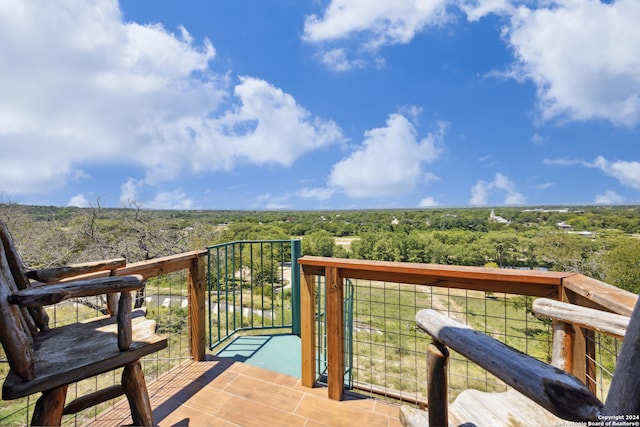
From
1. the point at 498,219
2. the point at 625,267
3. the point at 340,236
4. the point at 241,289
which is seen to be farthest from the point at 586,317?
the point at 498,219

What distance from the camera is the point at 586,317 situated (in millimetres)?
1029

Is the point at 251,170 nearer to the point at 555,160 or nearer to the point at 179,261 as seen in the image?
the point at 179,261

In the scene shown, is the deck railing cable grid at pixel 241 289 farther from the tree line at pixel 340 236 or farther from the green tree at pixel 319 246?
the green tree at pixel 319 246

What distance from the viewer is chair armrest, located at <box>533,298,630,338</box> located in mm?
916

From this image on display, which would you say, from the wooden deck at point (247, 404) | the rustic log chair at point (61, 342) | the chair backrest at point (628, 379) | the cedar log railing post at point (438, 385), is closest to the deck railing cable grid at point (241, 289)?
the wooden deck at point (247, 404)

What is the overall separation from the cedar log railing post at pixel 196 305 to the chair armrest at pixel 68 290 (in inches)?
48.8

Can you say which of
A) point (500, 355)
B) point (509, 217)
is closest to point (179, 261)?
point (500, 355)

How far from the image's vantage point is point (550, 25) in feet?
21.9

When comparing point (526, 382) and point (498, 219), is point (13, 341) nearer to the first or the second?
point (526, 382)

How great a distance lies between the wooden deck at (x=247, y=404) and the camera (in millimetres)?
1714

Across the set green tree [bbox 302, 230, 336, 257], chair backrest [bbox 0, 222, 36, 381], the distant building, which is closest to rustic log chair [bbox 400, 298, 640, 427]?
chair backrest [bbox 0, 222, 36, 381]

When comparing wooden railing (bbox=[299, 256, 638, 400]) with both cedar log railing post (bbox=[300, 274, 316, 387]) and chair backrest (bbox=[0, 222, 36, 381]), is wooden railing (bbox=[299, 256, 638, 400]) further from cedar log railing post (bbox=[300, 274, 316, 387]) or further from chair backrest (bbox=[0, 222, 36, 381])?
chair backrest (bbox=[0, 222, 36, 381])

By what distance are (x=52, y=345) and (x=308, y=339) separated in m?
1.37

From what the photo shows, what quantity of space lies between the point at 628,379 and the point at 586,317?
2.45 ft
